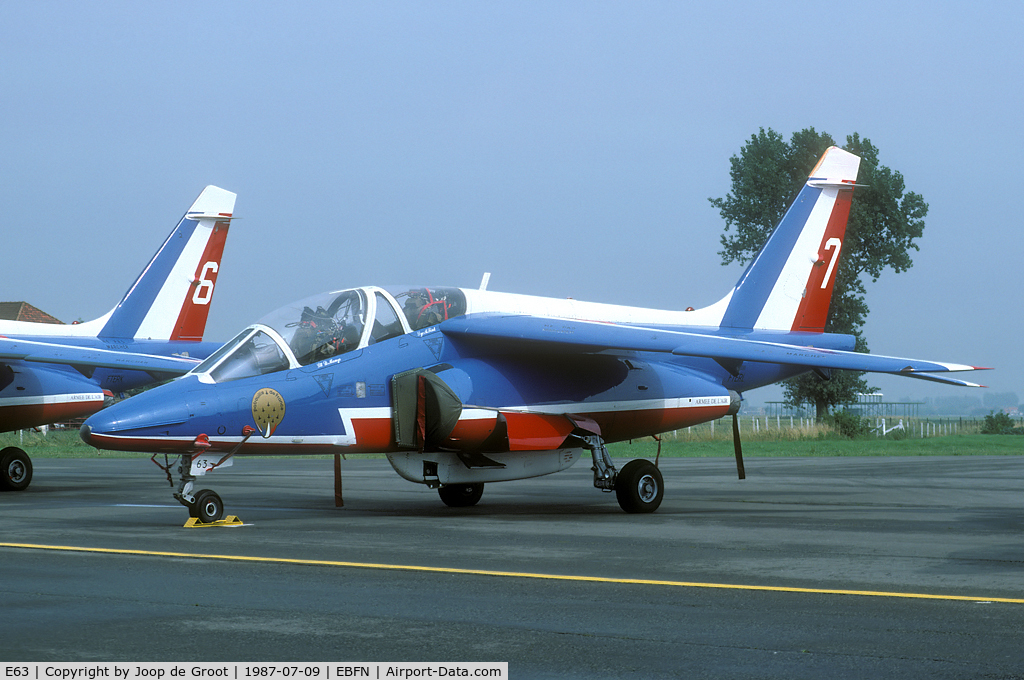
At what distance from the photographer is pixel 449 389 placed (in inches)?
527

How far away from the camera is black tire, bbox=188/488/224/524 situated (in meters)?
12.4

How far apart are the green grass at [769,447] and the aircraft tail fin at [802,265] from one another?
13.7 m

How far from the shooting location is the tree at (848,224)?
58875 millimetres

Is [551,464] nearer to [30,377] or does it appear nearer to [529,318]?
[529,318]

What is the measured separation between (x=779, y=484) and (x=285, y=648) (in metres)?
15.2

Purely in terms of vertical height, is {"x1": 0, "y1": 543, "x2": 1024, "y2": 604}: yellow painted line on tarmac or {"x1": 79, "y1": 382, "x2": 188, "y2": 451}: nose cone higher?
{"x1": 79, "y1": 382, "x2": 188, "y2": 451}: nose cone

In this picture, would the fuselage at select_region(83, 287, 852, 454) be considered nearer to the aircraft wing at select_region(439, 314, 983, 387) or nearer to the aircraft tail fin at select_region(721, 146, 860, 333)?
the aircraft wing at select_region(439, 314, 983, 387)

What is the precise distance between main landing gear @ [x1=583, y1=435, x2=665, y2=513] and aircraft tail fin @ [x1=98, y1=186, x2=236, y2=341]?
37.4 feet

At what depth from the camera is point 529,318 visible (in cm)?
1400

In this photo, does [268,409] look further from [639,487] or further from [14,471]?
[14,471]

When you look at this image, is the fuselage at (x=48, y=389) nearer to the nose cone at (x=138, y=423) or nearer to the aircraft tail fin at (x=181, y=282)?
the aircraft tail fin at (x=181, y=282)

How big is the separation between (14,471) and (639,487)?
11.5 meters

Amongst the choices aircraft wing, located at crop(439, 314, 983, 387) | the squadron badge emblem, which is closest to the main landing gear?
aircraft wing, located at crop(439, 314, 983, 387)

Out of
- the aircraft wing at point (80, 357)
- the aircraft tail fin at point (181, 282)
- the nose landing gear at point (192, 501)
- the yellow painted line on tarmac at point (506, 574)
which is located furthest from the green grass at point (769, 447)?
the yellow painted line on tarmac at point (506, 574)
